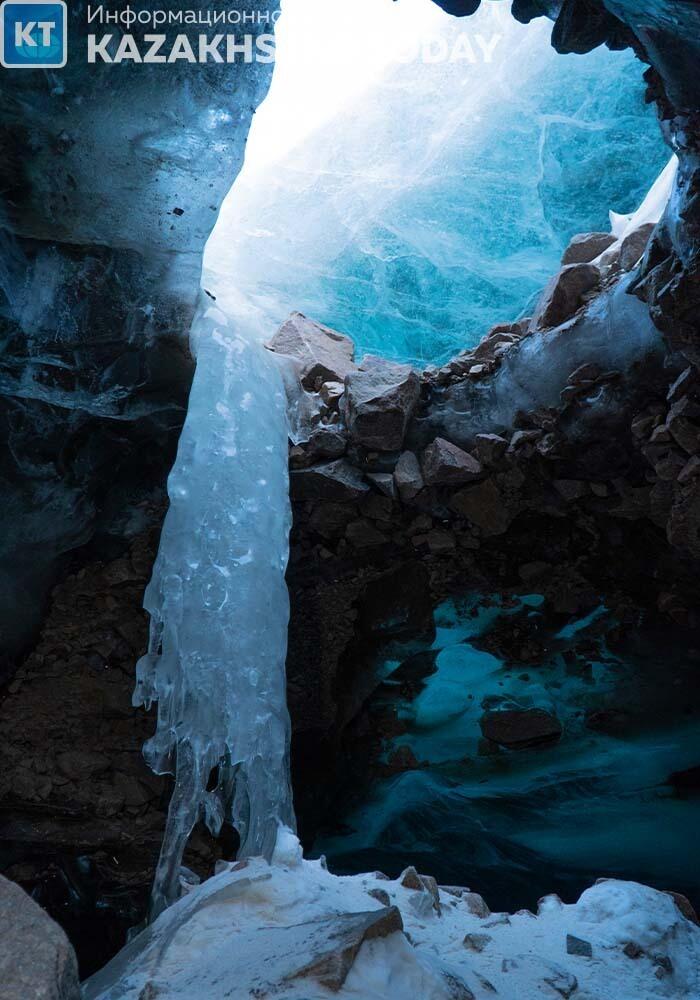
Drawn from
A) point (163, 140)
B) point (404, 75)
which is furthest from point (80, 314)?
point (404, 75)

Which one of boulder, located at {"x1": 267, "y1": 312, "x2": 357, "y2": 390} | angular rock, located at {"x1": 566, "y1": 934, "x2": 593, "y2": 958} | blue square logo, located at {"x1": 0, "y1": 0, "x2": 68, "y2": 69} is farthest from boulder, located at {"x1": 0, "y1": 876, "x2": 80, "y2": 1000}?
boulder, located at {"x1": 267, "y1": 312, "x2": 357, "y2": 390}

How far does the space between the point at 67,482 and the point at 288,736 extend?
1359 millimetres

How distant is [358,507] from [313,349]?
892 millimetres

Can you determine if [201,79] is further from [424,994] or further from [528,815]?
[528,815]

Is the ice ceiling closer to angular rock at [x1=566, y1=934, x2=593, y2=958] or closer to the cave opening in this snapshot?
the cave opening

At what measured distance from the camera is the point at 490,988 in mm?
1524

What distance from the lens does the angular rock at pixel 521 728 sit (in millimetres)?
→ 3549

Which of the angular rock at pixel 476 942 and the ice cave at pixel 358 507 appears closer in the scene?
the angular rock at pixel 476 942

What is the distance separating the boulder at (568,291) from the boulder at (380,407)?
0.57 meters

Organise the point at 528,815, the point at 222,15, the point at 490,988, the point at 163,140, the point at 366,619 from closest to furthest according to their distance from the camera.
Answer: the point at 490,988
the point at 222,15
the point at 163,140
the point at 366,619
the point at 528,815

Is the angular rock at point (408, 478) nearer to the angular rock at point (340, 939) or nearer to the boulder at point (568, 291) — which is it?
the boulder at point (568, 291)

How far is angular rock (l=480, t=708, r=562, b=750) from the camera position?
355cm

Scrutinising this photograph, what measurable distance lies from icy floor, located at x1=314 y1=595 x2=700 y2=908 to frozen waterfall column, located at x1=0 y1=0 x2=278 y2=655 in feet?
5.06

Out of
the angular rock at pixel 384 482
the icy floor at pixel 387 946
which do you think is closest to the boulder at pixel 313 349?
the angular rock at pixel 384 482
